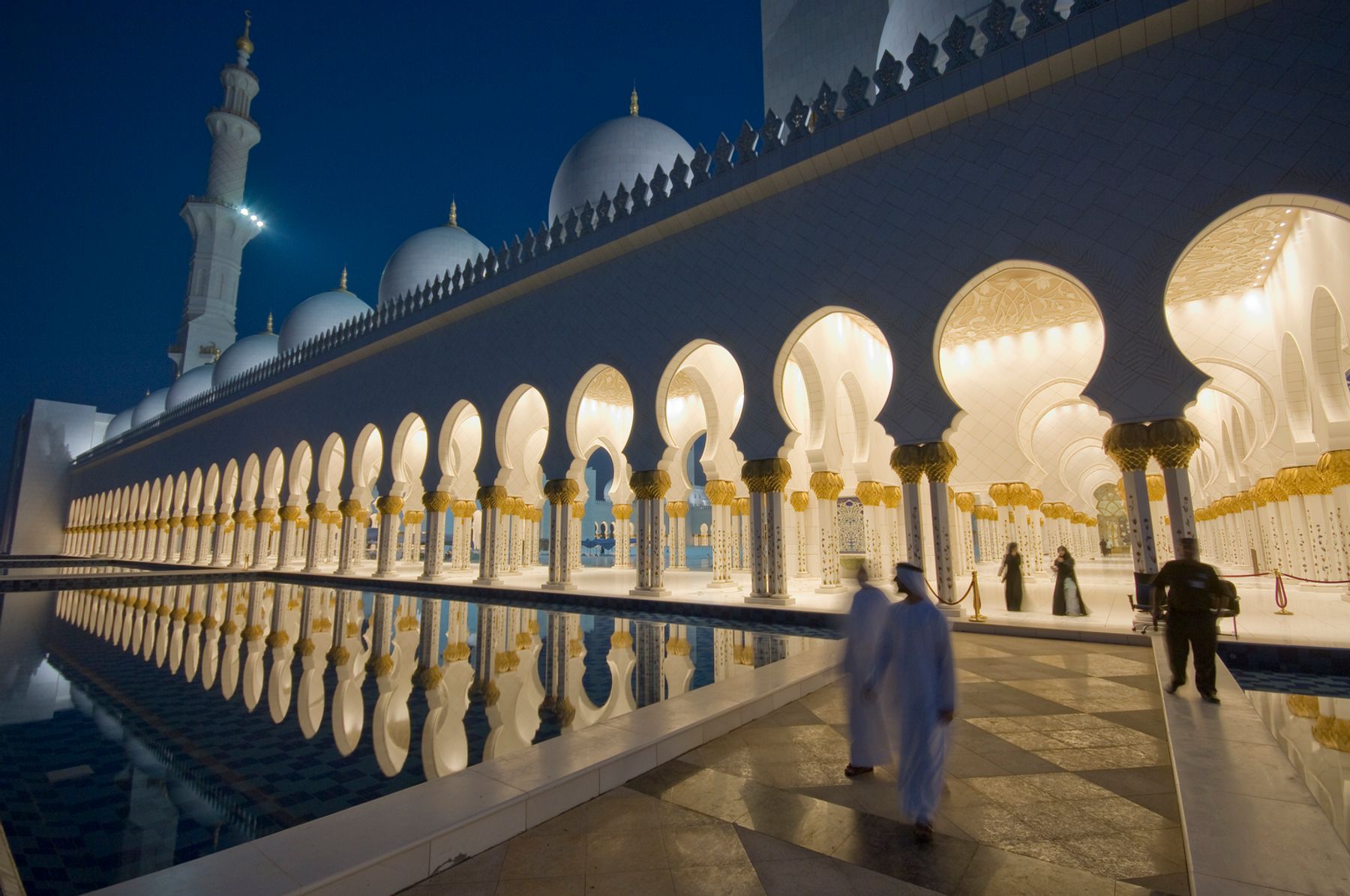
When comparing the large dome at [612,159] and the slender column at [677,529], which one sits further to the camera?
the slender column at [677,529]

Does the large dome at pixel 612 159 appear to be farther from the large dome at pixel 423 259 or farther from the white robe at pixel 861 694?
the white robe at pixel 861 694

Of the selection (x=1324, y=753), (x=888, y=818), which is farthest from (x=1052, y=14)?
(x=888, y=818)

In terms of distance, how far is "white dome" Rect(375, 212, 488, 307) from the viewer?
543 inches

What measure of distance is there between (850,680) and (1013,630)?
380 cm

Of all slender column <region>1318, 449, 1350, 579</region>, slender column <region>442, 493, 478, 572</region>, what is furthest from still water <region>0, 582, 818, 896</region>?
slender column <region>442, 493, 478, 572</region>

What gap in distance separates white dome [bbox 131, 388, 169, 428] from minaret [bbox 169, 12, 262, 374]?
1415mm

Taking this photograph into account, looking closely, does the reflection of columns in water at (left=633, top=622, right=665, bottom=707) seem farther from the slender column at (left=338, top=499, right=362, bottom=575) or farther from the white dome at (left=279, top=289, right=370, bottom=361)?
the white dome at (left=279, top=289, right=370, bottom=361)

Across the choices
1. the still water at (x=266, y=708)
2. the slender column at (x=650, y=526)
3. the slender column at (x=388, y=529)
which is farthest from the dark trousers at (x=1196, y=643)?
the slender column at (x=388, y=529)

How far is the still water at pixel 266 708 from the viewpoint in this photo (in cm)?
200

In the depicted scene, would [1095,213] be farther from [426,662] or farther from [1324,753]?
[426,662]

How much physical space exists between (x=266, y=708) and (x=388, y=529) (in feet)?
29.3

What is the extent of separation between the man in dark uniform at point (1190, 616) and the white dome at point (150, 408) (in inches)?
1087

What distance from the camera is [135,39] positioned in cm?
3431

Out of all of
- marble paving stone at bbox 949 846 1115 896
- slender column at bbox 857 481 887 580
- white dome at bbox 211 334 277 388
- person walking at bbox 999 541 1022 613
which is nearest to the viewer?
marble paving stone at bbox 949 846 1115 896
